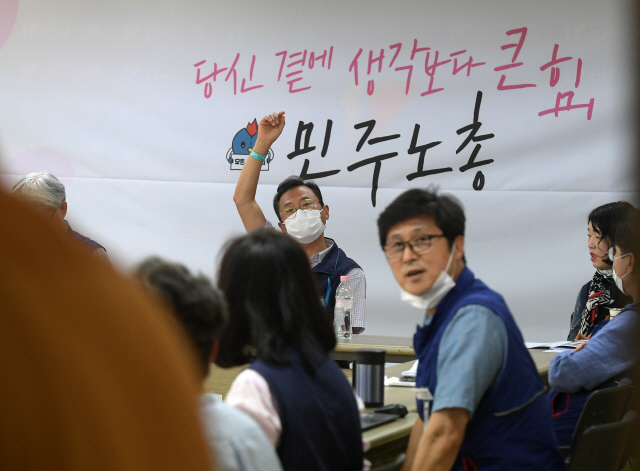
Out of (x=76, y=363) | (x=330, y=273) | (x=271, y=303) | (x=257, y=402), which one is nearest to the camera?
(x=76, y=363)

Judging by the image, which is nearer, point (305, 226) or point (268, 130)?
point (305, 226)

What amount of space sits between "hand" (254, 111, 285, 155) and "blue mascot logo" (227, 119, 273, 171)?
1.93 ft

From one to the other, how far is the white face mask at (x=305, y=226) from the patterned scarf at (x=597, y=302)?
1190 millimetres

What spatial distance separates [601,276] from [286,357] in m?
2.06

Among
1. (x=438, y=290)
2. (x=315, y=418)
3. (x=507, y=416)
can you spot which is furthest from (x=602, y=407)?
(x=315, y=418)

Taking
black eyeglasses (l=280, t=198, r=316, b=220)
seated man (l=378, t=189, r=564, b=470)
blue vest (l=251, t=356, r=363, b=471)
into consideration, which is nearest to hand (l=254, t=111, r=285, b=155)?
black eyeglasses (l=280, t=198, r=316, b=220)

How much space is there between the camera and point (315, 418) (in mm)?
1353

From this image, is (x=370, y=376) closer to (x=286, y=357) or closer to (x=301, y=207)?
(x=286, y=357)

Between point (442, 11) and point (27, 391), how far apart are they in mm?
3843

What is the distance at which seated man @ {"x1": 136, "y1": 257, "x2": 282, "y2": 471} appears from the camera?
39.9 inches

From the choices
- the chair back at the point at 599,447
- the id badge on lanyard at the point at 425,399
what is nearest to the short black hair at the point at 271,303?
the id badge on lanyard at the point at 425,399

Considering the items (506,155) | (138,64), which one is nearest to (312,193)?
(506,155)

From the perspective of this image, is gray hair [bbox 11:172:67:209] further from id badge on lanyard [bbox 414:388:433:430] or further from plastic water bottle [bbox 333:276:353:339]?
id badge on lanyard [bbox 414:388:433:430]

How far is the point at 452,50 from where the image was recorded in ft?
12.1
